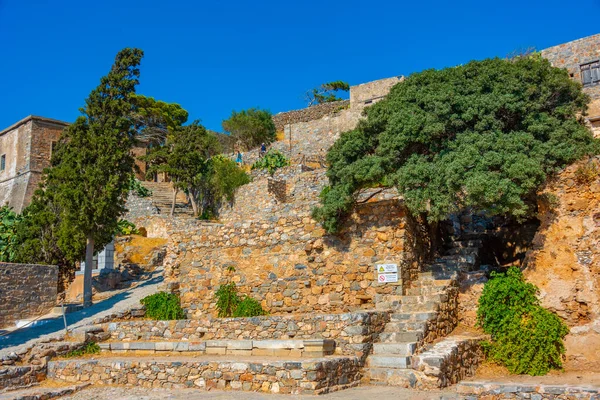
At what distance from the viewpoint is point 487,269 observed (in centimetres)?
1376

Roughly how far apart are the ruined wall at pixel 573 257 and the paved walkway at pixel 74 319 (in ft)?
35.8

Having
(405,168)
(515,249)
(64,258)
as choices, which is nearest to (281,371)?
(405,168)

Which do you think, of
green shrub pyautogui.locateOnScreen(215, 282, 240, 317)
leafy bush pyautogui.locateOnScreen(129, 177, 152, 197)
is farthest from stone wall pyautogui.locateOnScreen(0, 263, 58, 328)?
leafy bush pyautogui.locateOnScreen(129, 177, 152, 197)

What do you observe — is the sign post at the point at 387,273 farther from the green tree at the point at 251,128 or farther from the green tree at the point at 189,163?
the green tree at the point at 251,128

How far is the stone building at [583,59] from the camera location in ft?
79.2

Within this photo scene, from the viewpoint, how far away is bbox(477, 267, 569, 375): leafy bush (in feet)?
35.6

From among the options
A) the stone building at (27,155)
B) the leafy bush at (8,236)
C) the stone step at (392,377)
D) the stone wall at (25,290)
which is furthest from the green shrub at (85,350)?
the stone building at (27,155)

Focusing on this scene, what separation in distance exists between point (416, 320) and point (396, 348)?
91 cm

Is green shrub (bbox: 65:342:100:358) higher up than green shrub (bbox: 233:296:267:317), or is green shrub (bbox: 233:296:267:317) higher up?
green shrub (bbox: 233:296:267:317)

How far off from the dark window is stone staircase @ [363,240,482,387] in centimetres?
1422

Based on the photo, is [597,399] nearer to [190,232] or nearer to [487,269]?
[487,269]

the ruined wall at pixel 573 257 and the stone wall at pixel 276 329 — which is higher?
the ruined wall at pixel 573 257

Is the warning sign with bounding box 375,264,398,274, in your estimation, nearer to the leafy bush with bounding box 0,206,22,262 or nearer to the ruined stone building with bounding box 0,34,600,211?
the leafy bush with bounding box 0,206,22,262

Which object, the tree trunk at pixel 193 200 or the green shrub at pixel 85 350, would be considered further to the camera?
the tree trunk at pixel 193 200
